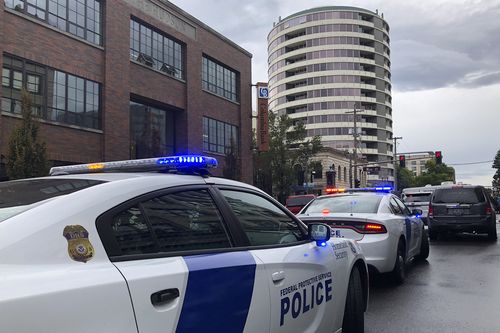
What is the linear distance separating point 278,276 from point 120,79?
69.4 ft

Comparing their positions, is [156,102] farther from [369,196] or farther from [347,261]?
[347,261]

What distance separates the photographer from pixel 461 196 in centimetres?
1495

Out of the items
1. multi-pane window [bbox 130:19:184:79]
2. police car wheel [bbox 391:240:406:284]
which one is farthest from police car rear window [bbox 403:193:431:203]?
multi-pane window [bbox 130:19:184:79]

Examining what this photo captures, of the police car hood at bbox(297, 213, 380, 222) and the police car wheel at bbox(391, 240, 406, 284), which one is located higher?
the police car hood at bbox(297, 213, 380, 222)

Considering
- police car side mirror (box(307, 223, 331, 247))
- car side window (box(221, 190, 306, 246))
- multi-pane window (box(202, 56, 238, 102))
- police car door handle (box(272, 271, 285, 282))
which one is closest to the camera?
police car door handle (box(272, 271, 285, 282))

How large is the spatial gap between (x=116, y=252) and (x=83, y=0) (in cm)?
2149

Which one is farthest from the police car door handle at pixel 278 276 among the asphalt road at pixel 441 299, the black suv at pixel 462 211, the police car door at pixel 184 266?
the black suv at pixel 462 211

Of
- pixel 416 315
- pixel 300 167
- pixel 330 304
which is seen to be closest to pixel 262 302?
Result: pixel 330 304

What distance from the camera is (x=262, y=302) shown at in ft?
9.60

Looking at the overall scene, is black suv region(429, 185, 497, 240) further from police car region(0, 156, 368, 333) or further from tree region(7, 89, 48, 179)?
tree region(7, 89, 48, 179)

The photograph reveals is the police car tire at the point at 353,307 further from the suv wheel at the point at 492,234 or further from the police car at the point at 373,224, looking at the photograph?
the suv wheel at the point at 492,234

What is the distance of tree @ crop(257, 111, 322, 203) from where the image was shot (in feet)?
135

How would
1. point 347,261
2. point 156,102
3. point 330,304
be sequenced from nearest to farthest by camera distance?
point 330,304
point 347,261
point 156,102

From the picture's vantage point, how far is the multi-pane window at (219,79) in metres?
30.2
